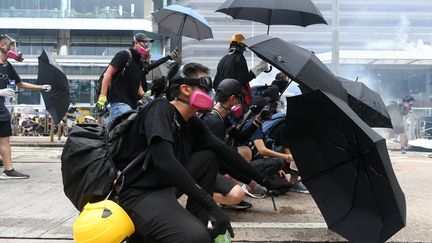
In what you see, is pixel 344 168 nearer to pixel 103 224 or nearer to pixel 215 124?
pixel 215 124

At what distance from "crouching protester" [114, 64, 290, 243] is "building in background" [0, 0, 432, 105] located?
13200 millimetres

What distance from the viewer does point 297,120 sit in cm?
369

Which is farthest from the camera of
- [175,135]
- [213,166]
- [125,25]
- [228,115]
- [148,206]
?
[125,25]

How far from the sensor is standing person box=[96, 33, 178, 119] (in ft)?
16.9

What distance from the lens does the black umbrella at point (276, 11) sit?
5976 millimetres

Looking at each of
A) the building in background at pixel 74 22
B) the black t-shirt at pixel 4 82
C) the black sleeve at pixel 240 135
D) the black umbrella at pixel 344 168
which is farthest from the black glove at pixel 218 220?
the building in background at pixel 74 22

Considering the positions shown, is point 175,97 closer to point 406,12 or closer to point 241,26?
point 241,26

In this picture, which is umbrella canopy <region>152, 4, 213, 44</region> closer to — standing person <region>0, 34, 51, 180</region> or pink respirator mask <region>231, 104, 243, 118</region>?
standing person <region>0, 34, 51, 180</region>

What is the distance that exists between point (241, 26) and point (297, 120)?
27005mm

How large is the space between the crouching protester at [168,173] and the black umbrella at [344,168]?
96 centimetres

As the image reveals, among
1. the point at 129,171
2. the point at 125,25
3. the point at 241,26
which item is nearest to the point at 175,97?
the point at 129,171

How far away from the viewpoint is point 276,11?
22.0 feet

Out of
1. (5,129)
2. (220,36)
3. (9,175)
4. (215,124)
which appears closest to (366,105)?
(215,124)

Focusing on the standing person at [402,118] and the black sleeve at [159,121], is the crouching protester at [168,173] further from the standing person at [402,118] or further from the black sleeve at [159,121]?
the standing person at [402,118]
